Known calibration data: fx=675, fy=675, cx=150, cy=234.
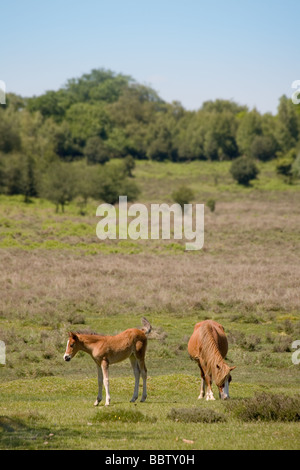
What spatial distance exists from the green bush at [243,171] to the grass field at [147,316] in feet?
91.6

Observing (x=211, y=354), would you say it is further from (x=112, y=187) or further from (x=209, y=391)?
(x=112, y=187)

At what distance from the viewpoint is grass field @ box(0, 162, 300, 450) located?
38.3 ft

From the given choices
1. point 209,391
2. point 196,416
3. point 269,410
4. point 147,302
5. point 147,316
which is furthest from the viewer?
point 147,302

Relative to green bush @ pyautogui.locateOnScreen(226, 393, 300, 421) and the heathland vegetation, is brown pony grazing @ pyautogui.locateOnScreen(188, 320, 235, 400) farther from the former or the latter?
green bush @ pyautogui.locateOnScreen(226, 393, 300, 421)

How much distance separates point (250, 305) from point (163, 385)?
1609 cm

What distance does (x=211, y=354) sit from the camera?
48.1 feet

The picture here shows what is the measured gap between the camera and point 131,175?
11400cm

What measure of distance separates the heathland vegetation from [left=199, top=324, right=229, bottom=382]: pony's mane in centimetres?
68

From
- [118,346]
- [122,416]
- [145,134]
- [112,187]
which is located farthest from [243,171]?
[122,416]

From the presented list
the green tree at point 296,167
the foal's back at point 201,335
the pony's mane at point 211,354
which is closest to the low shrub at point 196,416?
the pony's mane at point 211,354

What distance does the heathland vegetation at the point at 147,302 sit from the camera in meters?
12.1

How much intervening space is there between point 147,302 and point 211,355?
19250 millimetres

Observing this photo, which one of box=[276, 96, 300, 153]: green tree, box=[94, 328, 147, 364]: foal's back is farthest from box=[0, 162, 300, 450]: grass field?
box=[276, 96, 300, 153]: green tree

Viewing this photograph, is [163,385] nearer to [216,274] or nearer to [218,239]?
[216,274]
